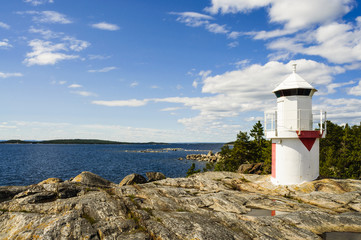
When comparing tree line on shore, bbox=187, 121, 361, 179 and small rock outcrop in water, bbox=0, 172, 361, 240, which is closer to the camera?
small rock outcrop in water, bbox=0, 172, 361, 240

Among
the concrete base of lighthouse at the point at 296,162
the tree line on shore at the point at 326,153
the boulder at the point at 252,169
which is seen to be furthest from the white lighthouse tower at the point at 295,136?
the tree line on shore at the point at 326,153

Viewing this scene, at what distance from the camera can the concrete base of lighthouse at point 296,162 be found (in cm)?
1878

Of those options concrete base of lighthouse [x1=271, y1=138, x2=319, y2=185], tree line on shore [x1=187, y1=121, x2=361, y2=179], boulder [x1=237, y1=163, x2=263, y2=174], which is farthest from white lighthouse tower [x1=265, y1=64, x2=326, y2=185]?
tree line on shore [x1=187, y1=121, x2=361, y2=179]

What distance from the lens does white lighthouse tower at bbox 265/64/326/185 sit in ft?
61.6

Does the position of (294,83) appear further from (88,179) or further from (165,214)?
(88,179)

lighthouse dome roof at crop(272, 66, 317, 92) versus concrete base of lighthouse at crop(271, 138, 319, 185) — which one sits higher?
lighthouse dome roof at crop(272, 66, 317, 92)

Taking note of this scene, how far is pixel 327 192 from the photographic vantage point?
1666 centimetres

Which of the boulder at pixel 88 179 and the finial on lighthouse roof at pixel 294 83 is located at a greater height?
the finial on lighthouse roof at pixel 294 83

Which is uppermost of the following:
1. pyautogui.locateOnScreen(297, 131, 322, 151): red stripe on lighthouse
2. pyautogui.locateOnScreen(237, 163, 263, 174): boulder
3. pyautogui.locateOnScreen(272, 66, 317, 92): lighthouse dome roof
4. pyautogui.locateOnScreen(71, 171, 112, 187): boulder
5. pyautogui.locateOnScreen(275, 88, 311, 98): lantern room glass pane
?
pyautogui.locateOnScreen(272, 66, 317, 92): lighthouse dome roof

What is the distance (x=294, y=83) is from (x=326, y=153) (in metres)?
30.5

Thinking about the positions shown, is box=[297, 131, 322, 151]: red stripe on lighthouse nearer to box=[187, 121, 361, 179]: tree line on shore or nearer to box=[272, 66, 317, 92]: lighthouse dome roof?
box=[272, 66, 317, 92]: lighthouse dome roof

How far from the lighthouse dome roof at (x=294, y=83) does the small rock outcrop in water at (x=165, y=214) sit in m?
7.69

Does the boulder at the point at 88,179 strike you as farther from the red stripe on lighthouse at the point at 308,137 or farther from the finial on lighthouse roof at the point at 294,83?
the finial on lighthouse roof at the point at 294,83

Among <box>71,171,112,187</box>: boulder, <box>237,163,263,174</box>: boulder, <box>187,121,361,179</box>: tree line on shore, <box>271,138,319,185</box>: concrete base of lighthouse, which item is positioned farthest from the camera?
<box>187,121,361,179</box>: tree line on shore
